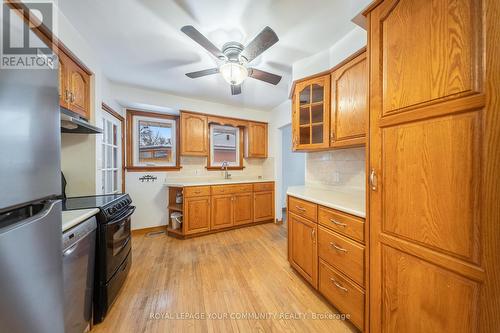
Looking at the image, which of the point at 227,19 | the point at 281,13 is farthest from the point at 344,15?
the point at 227,19

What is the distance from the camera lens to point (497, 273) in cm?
62

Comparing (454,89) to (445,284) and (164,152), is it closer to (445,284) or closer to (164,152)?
(445,284)

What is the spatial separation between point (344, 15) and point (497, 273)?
6.03 feet

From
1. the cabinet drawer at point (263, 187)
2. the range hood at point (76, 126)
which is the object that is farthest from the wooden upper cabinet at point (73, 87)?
the cabinet drawer at point (263, 187)

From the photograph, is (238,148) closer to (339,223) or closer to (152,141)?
(152,141)

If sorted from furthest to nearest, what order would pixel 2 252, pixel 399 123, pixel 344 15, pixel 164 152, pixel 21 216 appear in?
pixel 164 152
pixel 344 15
pixel 399 123
pixel 21 216
pixel 2 252

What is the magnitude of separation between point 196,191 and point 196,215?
0.40 m

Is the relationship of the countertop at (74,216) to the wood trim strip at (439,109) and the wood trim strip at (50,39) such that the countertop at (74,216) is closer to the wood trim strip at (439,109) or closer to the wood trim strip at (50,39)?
the wood trim strip at (50,39)

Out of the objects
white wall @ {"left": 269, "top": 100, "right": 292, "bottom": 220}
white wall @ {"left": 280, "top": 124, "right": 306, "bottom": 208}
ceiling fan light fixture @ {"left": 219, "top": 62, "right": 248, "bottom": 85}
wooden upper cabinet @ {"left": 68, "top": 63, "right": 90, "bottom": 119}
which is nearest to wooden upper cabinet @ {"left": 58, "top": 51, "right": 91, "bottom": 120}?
wooden upper cabinet @ {"left": 68, "top": 63, "right": 90, "bottom": 119}

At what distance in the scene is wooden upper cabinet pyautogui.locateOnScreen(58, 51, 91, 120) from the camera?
57.2 inches

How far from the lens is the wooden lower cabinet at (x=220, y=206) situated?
9.52ft

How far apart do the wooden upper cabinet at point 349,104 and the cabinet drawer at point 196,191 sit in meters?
2.12

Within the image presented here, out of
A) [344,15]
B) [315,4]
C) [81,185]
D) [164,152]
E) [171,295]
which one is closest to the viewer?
[315,4]

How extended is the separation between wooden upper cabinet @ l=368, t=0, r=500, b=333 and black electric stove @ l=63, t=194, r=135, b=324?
190 cm
